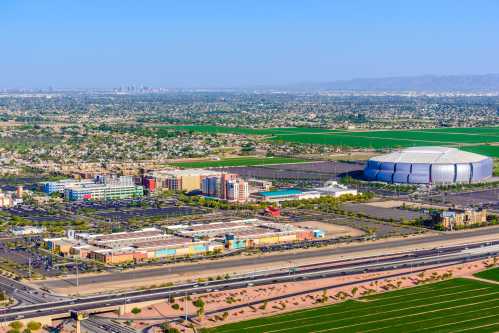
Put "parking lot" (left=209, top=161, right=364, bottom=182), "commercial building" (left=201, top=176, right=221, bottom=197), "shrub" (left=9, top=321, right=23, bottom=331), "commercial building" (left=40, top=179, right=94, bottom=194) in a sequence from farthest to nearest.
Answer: "parking lot" (left=209, top=161, right=364, bottom=182)
"commercial building" (left=40, top=179, right=94, bottom=194)
"commercial building" (left=201, top=176, right=221, bottom=197)
"shrub" (left=9, top=321, right=23, bottom=331)

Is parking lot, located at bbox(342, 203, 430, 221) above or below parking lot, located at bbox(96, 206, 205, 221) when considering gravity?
above

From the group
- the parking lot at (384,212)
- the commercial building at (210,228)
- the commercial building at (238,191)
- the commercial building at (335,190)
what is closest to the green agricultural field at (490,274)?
the parking lot at (384,212)

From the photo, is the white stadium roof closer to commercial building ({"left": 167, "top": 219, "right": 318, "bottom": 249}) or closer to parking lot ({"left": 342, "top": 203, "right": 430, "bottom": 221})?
parking lot ({"left": 342, "top": 203, "right": 430, "bottom": 221})

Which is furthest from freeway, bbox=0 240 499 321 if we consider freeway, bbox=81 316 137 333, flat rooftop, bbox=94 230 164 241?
flat rooftop, bbox=94 230 164 241

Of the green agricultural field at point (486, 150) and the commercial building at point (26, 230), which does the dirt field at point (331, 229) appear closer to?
the commercial building at point (26, 230)

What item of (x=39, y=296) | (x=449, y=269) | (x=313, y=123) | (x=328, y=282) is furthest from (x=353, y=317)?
(x=313, y=123)

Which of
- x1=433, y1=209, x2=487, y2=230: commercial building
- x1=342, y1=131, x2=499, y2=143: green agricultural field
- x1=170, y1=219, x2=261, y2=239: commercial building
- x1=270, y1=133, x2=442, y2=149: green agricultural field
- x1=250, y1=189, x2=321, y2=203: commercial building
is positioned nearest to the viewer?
x1=170, y1=219, x2=261, y2=239: commercial building

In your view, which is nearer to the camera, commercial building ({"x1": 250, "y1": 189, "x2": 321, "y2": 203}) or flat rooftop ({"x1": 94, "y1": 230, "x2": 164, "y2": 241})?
flat rooftop ({"x1": 94, "y1": 230, "x2": 164, "y2": 241})

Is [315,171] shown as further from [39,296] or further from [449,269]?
[39,296]
